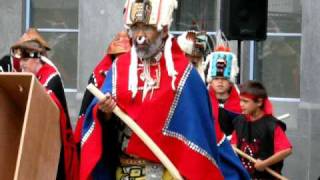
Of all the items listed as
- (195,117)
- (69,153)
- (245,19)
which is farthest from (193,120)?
(245,19)

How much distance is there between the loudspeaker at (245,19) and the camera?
1065cm

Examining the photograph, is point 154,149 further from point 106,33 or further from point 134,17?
point 106,33

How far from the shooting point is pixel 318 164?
1246cm

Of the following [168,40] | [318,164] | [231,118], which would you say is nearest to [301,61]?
[318,164]

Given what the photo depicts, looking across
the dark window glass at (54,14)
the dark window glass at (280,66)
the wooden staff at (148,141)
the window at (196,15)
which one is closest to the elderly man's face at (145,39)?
the wooden staff at (148,141)

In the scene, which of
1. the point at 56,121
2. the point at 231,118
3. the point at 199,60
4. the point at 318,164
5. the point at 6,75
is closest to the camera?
the point at 6,75

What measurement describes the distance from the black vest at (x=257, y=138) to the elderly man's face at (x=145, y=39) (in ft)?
9.96

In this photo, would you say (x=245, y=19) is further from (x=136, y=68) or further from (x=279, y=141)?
(x=136, y=68)

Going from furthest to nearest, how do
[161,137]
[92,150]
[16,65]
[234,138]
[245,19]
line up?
[245,19], [234,138], [16,65], [92,150], [161,137]

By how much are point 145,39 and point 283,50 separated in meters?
8.23

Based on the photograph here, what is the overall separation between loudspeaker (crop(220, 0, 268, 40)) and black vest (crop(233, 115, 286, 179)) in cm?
269

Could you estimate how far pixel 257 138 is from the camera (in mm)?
8016

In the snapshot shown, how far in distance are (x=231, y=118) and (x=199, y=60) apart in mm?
1309

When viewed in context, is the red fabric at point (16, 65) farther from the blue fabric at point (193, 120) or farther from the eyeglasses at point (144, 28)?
the eyeglasses at point (144, 28)
